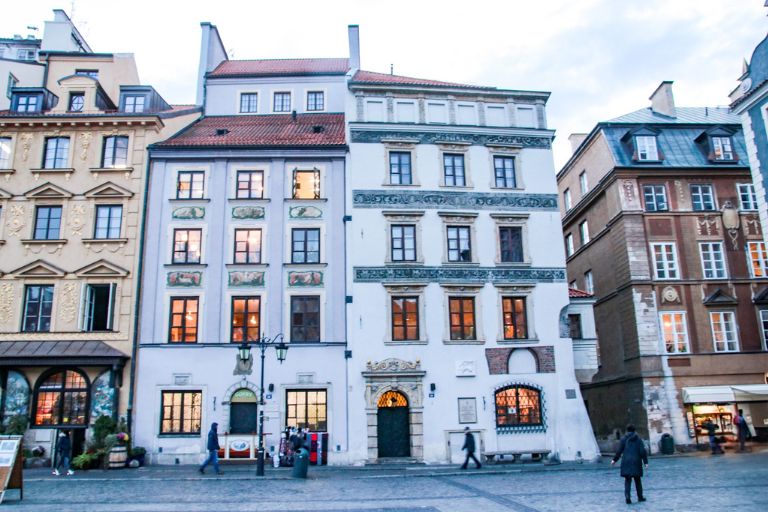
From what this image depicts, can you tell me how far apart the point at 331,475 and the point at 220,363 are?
7344 mm

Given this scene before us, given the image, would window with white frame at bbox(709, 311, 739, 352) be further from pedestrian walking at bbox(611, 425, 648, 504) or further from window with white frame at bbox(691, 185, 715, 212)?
pedestrian walking at bbox(611, 425, 648, 504)

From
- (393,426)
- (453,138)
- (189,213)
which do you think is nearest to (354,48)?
(453,138)

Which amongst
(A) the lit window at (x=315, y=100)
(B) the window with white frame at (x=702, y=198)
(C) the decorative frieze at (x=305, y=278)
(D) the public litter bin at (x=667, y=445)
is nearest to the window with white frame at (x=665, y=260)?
(B) the window with white frame at (x=702, y=198)

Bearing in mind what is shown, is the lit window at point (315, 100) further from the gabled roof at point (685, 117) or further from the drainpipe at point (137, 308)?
the gabled roof at point (685, 117)

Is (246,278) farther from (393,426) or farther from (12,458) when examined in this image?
(12,458)

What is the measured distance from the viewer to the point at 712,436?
92.8 feet

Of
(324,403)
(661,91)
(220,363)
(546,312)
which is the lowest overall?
(324,403)

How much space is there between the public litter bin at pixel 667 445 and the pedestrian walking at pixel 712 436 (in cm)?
165

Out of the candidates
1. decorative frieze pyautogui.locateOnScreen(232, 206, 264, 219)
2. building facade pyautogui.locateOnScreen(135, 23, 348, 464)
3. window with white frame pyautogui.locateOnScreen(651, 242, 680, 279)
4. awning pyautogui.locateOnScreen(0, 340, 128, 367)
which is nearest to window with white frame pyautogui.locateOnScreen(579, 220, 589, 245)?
window with white frame pyautogui.locateOnScreen(651, 242, 680, 279)

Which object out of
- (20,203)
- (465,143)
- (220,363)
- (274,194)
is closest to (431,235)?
(465,143)

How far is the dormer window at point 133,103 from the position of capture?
101 ft

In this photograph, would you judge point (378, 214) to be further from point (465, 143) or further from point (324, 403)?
point (324, 403)

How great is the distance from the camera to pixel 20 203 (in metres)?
28.3

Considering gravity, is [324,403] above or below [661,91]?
below
